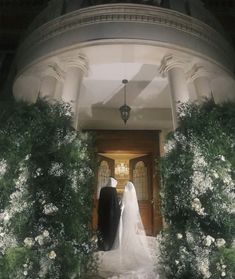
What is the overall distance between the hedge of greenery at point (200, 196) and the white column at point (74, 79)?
236 cm

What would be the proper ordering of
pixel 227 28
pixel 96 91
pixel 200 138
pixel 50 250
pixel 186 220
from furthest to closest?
pixel 227 28 < pixel 96 91 < pixel 200 138 < pixel 186 220 < pixel 50 250

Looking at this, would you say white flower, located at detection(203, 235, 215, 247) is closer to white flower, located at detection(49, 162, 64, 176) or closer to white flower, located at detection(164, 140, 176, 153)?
white flower, located at detection(164, 140, 176, 153)

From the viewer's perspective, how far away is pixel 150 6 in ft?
26.3

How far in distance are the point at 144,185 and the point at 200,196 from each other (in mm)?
6600

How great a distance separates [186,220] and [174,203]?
0.37m

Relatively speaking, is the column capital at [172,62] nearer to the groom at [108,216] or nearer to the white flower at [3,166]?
the groom at [108,216]

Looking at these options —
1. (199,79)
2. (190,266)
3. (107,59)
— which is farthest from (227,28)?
(190,266)

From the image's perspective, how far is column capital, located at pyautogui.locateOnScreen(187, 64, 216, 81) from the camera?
8.35m

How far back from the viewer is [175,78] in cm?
795

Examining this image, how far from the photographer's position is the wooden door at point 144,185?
12000 millimetres

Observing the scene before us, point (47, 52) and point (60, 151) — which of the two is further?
point (47, 52)

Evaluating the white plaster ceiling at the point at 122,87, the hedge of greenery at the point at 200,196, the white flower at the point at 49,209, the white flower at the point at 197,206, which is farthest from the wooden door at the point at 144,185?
the white flower at the point at 49,209

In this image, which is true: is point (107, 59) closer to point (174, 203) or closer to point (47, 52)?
point (47, 52)

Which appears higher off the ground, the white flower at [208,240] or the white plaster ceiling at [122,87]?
the white plaster ceiling at [122,87]
